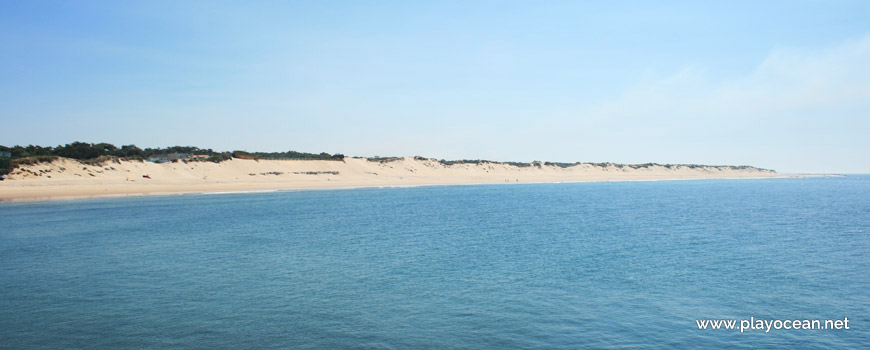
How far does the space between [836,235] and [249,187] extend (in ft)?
211

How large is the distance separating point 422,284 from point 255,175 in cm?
7082

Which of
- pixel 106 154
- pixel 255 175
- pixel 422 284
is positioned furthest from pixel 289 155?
pixel 422 284

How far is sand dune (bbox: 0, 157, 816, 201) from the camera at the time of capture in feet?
184

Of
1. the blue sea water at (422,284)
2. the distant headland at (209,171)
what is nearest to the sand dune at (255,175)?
the distant headland at (209,171)

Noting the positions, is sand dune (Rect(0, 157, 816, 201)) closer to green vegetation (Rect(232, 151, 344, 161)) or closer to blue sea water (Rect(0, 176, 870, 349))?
green vegetation (Rect(232, 151, 344, 161))

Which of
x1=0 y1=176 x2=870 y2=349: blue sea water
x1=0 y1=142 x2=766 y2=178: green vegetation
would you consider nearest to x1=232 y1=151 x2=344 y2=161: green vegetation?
x1=0 y1=142 x2=766 y2=178: green vegetation

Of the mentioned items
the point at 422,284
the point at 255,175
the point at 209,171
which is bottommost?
the point at 422,284

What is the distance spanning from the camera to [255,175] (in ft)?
265

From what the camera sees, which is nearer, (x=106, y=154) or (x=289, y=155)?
(x=106, y=154)

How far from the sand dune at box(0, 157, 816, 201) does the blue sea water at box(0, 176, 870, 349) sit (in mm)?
28250

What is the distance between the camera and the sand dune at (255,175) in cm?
5609

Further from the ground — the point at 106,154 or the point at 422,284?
the point at 106,154

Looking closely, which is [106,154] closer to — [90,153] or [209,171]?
[90,153]

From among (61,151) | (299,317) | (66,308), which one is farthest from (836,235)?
(61,151)
